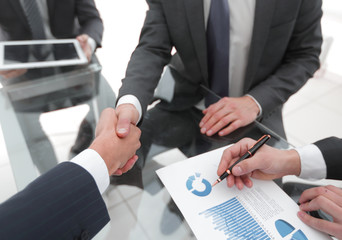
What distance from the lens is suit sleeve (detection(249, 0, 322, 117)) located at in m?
0.96

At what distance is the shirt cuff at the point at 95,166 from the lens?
1.99 feet

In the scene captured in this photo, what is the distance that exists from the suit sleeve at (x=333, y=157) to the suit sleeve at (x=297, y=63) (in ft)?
0.94

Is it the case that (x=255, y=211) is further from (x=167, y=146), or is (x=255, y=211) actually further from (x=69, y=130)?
(x=69, y=130)

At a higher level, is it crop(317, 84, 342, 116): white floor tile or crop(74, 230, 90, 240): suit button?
crop(74, 230, 90, 240): suit button

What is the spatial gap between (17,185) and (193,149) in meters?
0.51

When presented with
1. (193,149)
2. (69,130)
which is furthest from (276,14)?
(69,130)

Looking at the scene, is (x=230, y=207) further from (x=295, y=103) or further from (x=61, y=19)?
(x=295, y=103)

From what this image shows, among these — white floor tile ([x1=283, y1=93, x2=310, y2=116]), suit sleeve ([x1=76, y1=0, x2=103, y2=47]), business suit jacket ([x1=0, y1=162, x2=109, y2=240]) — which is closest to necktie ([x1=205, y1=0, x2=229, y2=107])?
business suit jacket ([x1=0, y1=162, x2=109, y2=240])

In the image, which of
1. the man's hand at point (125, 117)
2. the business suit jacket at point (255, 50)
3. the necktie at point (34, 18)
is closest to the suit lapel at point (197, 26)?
the business suit jacket at point (255, 50)

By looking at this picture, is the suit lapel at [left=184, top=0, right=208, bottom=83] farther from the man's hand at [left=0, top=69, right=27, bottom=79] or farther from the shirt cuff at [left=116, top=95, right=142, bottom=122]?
the man's hand at [left=0, top=69, right=27, bottom=79]

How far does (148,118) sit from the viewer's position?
0.96m

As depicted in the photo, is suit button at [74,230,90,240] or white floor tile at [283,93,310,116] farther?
white floor tile at [283,93,310,116]

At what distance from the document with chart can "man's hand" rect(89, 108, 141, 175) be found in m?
0.10

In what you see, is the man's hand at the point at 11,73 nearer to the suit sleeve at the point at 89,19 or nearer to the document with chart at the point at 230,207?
the suit sleeve at the point at 89,19
